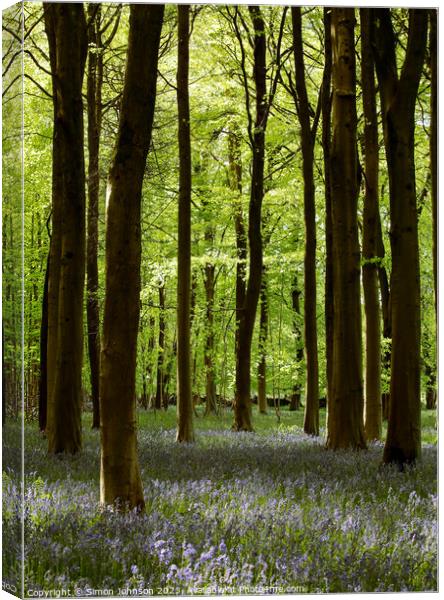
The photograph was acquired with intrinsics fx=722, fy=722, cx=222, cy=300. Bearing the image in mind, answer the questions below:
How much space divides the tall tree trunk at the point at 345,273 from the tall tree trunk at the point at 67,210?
319 cm

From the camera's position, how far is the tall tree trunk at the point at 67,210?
796cm

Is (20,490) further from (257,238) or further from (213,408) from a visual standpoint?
(257,238)

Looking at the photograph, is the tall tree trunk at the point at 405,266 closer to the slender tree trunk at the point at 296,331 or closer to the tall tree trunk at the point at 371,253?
the tall tree trunk at the point at 371,253

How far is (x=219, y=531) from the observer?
5242 mm

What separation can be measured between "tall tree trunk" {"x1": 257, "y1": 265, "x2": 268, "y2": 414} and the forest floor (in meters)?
5.54

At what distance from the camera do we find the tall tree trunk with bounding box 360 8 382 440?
9523mm

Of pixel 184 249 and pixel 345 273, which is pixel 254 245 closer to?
pixel 184 249

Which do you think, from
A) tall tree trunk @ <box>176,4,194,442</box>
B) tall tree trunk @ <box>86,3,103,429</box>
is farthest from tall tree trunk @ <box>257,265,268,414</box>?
tall tree trunk @ <box>86,3,103,429</box>

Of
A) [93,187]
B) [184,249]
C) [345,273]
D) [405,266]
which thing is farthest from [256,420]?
[405,266]

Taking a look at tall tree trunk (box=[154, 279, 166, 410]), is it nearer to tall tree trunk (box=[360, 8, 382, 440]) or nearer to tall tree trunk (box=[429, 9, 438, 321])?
tall tree trunk (box=[360, 8, 382, 440])

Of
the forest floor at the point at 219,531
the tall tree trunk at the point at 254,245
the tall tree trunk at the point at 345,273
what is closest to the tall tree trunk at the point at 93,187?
the forest floor at the point at 219,531

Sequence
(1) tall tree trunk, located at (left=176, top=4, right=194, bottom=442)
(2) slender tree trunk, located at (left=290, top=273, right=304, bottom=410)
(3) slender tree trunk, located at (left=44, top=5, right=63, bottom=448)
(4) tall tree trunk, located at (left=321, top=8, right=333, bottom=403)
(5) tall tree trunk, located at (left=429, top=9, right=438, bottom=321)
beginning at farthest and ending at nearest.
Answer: (2) slender tree trunk, located at (left=290, top=273, right=304, bottom=410) → (4) tall tree trunk, located at (left=321, top=8, right=333, bottom=403) → (1) tall tree trunk, located at (left=176, top=4, right=194, bottom=442) → (3) slender tree trunk, located at (left=44, top=5, right=63, bottom=448) → (5) tall tree trunk, located at (left=429, top=9, right=438, bottom=321)

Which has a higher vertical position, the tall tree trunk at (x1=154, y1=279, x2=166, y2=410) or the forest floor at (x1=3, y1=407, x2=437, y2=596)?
the tall tree trunk at (x1=154, y1=279, x2=166, y2=410)

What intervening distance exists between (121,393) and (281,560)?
1.66 m
